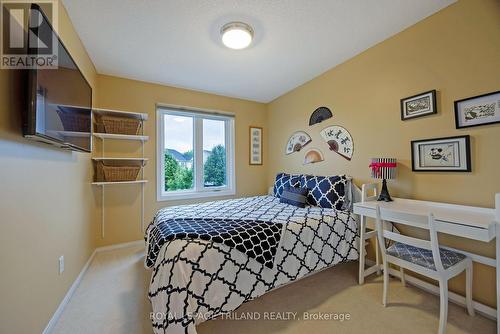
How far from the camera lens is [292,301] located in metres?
1.81

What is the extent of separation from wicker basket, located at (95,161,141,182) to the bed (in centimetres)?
105

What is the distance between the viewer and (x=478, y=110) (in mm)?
1633

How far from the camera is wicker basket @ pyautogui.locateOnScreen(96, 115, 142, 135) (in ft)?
8.87

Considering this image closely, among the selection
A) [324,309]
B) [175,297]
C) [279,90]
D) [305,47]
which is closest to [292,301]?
[324,309]

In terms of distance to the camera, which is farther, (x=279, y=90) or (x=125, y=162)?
(x=279, y=90)

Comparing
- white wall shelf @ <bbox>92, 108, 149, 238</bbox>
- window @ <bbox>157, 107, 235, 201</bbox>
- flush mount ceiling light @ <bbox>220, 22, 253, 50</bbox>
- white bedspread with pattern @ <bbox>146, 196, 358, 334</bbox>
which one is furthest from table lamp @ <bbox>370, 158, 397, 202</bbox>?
white wall shelf @ <bbox>92, 108, 149, 238</bbox>

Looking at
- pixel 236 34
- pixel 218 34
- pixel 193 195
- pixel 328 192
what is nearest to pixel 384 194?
pixel 328 192

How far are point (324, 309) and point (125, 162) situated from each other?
117 inches

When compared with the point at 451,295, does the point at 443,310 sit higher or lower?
higher

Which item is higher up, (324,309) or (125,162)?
(125,162)

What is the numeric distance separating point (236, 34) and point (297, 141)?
1.92 metres

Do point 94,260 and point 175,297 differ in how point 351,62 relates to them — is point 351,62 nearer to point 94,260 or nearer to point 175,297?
point 175,297

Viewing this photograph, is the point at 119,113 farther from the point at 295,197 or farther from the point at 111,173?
the point at 295,197

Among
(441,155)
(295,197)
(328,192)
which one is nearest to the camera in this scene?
(441,155)
